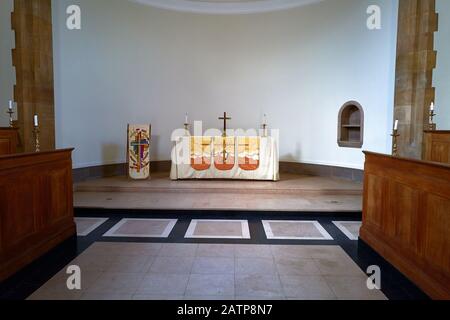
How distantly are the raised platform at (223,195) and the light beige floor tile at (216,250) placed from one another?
1.16m

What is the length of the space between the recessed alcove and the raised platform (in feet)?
2.78

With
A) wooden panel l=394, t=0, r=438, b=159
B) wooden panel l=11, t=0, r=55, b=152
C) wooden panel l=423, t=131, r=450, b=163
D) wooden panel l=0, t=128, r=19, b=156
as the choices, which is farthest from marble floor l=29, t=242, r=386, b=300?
wooden panel l=11, t=0, r=55, b=152

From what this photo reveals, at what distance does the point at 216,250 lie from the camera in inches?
133

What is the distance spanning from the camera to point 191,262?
10.1 ft

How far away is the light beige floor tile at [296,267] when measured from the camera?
2862 millimetres

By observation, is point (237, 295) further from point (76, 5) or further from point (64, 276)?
point (76, 5)

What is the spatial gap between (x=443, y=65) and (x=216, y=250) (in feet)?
14.6

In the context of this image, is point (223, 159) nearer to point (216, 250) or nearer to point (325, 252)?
point (216, 250)

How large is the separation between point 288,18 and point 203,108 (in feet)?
9.54

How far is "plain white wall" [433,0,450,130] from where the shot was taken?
4867 millimetres

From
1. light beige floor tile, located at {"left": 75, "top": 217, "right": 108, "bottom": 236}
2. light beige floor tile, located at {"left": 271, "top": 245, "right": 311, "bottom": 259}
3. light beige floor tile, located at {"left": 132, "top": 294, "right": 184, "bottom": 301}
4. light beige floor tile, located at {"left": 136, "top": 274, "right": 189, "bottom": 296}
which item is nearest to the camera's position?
light beige floor tile, located at {"left": 132, "top": 294, "right": 184, "bottom": 301}

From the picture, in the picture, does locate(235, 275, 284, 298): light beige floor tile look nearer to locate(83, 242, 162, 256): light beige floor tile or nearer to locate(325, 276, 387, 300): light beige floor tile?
locate(325, 276, 387, 300): light beige floor tile

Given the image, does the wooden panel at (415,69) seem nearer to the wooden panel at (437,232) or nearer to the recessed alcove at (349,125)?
the recessed alcove at (349,125)

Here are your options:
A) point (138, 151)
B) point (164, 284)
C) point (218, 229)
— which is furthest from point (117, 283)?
point (138, 151)
